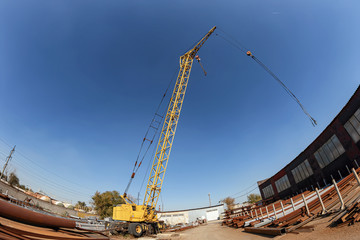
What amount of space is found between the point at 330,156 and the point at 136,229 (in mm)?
21323

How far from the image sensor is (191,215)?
4641 centimetres

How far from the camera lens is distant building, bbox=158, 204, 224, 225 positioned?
148 feet

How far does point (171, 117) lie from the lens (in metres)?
21.3

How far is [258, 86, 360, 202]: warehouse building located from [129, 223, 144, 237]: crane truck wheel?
16743 millimetres

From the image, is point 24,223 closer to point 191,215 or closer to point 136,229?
point 136,229

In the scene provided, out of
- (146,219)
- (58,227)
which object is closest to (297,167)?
(146,219)

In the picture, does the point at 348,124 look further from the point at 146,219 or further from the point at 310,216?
the point at 146,219

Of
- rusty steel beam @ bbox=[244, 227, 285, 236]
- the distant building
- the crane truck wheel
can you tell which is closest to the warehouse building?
rusty steel beam @ bbox=[244, 227, 285, 236]

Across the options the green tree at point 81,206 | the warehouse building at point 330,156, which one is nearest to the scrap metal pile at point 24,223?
the warehouse building at point 330,156

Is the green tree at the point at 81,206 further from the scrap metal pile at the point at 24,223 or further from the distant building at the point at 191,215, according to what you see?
the scrap metal pile at the point at 24,223

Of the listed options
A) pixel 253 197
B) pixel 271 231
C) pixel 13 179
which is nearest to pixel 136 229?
pixel 271 231

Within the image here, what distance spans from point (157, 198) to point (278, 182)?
22483 mm

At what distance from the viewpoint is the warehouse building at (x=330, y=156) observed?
532 inches

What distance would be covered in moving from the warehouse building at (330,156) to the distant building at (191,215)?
88.3ft
